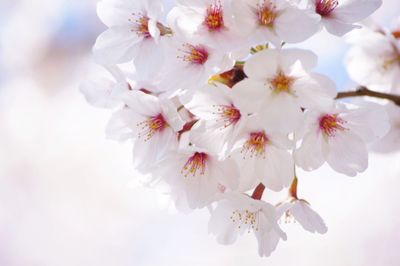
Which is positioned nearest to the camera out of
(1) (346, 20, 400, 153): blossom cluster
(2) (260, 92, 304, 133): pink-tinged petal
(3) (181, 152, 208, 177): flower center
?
(2) (260, 92, 304, 133): pink-tinged petal

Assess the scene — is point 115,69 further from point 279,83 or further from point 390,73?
point 390,73

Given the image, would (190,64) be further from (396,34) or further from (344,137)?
(396,34)

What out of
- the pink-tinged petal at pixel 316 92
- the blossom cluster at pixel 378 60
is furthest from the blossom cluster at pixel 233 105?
the blossom cluster at pixel 378 60

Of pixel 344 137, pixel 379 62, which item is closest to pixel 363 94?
pixel 344 137

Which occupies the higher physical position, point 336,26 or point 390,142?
point 336,26

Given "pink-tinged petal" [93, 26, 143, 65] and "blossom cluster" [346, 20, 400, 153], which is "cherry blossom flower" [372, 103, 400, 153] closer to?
"blossom cluster" [346, 20, 400, 153]

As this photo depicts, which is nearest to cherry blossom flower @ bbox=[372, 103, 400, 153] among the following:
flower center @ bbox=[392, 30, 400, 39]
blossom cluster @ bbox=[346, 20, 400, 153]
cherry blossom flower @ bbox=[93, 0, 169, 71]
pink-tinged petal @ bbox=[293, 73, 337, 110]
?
blossom cluster @ bbox=[346, 20, 400, 153]

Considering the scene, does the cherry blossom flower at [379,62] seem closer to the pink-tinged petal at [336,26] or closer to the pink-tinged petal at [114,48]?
the pink-tinged petal at [336,26]
